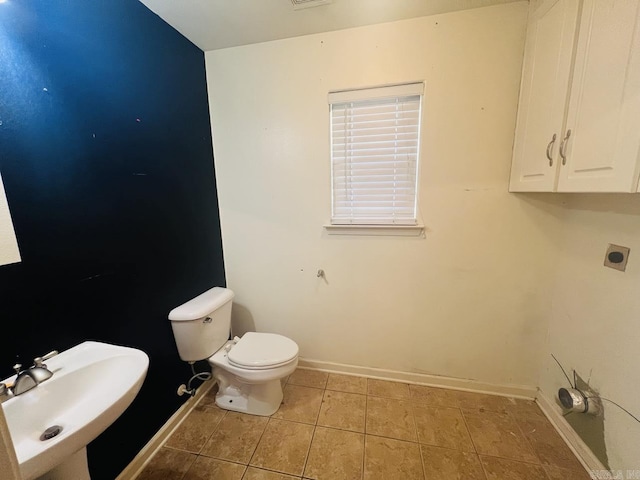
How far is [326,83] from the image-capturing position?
61.6 inches

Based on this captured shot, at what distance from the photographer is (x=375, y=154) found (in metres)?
1.58

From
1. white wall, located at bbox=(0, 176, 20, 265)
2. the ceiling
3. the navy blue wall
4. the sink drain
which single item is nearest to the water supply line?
the navy blue wall

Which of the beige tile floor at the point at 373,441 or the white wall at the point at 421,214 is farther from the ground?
the white wall at the point at 421,214

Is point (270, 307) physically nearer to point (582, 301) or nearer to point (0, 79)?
point (0, 79)

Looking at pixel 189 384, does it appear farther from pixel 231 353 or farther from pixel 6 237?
pixel 6 237

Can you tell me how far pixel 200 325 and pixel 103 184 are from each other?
2.84 ft

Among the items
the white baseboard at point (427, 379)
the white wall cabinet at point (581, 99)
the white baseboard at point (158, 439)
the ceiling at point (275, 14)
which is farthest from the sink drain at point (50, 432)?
the white wall cabinet at point (581, 99)

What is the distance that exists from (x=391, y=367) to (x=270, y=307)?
3.28ft

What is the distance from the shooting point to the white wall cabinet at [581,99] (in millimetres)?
834

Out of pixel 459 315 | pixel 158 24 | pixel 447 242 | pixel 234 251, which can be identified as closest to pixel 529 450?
pixel 459 315

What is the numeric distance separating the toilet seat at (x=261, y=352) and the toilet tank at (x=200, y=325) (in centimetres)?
14

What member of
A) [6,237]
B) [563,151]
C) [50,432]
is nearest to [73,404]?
[50,432]

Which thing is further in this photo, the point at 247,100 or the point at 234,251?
the point at 234,251

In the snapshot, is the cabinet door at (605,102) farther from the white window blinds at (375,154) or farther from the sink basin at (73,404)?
the sink basin at (73,404)
